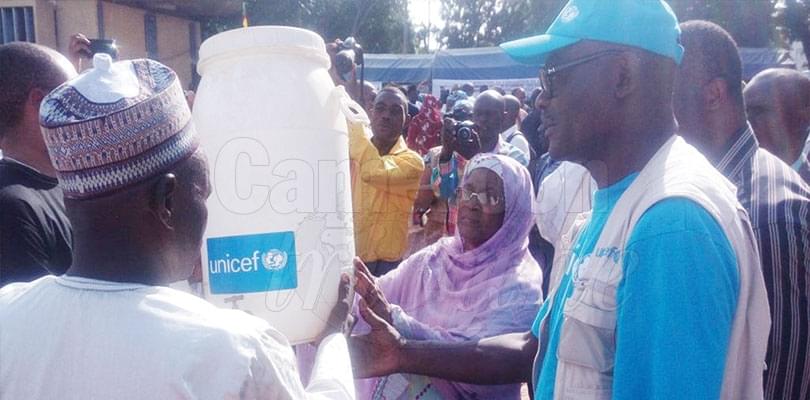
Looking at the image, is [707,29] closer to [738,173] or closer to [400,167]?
[738,173]

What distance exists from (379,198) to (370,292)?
2.23 meters

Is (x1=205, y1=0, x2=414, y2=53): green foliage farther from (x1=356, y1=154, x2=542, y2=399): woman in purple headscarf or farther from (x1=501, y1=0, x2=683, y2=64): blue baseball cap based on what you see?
(x1=501, y1=0, x2=683, y2=64): blue baseball cap

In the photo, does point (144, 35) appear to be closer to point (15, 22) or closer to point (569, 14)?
point (15, 22)

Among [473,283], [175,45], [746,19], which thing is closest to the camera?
[473,283]

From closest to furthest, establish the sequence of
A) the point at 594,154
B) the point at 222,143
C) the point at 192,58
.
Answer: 1. the point at 594,154
2. the point at 222,143
3. the point at 192,58

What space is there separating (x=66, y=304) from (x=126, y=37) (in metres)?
11.0

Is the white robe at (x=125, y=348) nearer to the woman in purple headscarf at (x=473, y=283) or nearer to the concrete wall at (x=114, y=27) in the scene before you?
the woman in purple headscarf at (x=473, y=283)

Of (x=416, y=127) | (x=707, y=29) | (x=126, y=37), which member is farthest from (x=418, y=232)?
(x=126, y=37)

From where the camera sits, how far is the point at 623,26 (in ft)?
5.33

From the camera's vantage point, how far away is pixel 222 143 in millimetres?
1900

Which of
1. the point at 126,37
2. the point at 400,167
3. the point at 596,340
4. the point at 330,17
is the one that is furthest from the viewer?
the point at 330,17

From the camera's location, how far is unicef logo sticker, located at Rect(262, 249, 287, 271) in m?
1.87

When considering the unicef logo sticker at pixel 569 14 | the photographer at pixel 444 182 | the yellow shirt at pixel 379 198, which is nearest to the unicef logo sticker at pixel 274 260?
the unicef logo sticker at pixel 569 14

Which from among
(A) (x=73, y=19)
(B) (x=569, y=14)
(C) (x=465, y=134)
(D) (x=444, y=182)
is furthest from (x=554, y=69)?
(A) (x=73, y=19)
